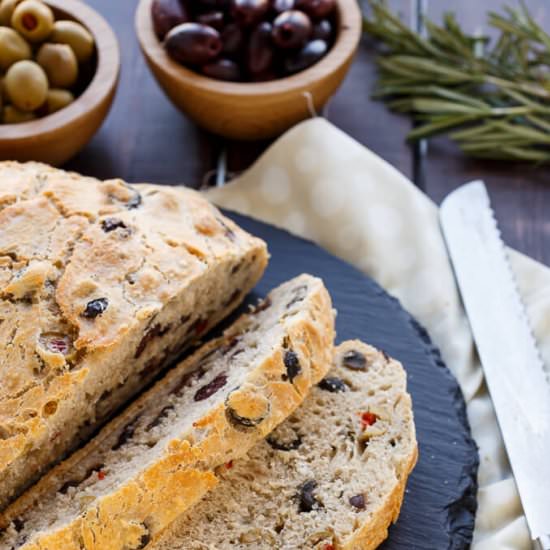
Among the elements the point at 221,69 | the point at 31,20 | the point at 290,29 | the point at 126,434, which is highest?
the point at 290,29

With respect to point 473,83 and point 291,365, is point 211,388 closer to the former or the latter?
point 291,365

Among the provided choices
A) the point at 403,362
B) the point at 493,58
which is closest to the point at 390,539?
the point at 403,362

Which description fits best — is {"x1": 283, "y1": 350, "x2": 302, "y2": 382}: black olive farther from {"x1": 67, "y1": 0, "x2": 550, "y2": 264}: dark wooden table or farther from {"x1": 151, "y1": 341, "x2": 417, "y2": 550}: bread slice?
{"x1": 67, "y1": 0, "x2": 550, "y2": 264}: dark wooden table

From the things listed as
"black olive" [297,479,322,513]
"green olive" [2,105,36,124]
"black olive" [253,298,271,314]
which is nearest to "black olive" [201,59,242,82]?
"green olive" [2,105,36,124]

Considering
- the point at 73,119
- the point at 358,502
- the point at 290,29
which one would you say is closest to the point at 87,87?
the point at 73,119

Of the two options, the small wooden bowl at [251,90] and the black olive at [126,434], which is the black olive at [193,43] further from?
the black olive at [126,434]

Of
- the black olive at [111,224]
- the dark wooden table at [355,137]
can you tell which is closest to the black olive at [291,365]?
the black olive at [111,224]
